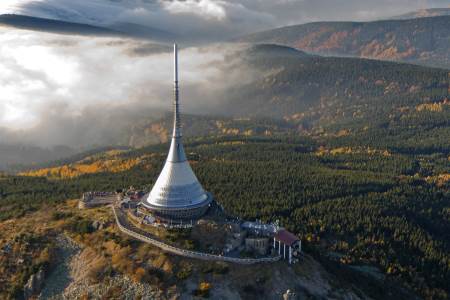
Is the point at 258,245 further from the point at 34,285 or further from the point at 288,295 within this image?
the point at 34,285

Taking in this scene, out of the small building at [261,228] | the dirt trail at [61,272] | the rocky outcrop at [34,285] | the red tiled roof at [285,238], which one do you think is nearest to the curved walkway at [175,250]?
the red tiled roof at [285,238]

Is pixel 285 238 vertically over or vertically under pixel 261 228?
under

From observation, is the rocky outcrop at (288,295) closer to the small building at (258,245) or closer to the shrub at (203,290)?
the small building at (258,245)

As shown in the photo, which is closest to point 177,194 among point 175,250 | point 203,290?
point 175,250

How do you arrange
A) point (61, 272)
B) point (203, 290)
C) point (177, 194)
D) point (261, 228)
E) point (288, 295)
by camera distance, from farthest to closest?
1. point (177, 194)
2. point (261, 228)
3. point (61, 272)
4. point (203, 290)
5. point (288, 295)

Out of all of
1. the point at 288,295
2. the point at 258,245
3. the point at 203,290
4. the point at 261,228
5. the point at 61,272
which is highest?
the point at 261,228
